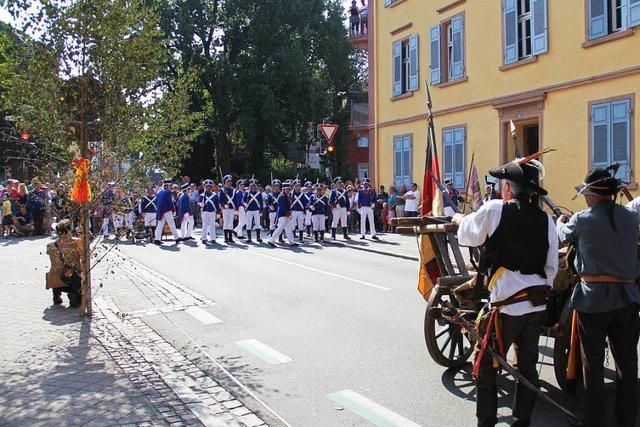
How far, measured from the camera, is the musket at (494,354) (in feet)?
13.8

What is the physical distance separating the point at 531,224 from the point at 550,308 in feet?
4.91

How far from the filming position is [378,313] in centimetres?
857

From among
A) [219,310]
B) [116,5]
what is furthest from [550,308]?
[116,5]

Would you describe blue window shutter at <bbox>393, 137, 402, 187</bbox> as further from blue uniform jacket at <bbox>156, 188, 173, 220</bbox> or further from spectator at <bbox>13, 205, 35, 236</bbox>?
spectator at <bbox>13, 205, 35, 236</bbox>

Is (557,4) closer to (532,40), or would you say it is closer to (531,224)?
(532,40)

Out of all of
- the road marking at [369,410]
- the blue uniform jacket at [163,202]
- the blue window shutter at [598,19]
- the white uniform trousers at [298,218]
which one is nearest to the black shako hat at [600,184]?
the road marking at [369,410]

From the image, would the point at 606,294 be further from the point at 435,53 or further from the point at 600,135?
the point at 435,53

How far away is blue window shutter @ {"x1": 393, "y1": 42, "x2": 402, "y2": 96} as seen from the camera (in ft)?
80.5

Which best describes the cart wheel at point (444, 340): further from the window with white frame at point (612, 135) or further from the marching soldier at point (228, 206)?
the marching soldier at point (228, 206)

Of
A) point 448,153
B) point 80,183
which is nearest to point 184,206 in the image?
point 448,153

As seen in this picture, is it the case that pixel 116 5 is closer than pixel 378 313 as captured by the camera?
Yes

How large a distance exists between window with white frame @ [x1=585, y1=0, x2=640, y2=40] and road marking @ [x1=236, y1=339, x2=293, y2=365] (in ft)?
41.1

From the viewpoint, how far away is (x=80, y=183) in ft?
25.0

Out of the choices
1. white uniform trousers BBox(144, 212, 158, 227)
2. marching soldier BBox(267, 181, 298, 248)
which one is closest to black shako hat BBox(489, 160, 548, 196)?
marching soldier BBox(267, 181, 298, 248)
